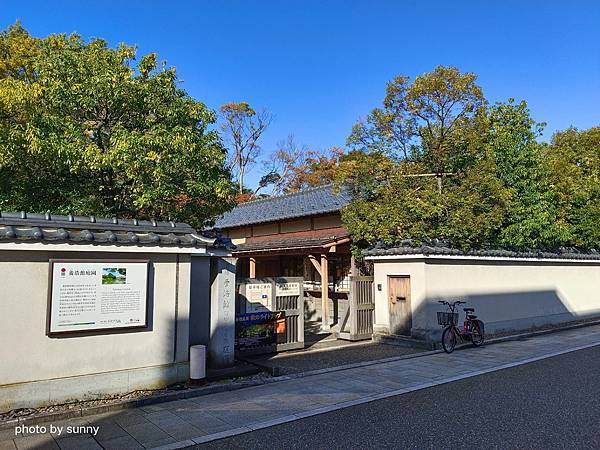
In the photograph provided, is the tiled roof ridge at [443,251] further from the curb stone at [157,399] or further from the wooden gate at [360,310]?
the curb stone at [157,399]

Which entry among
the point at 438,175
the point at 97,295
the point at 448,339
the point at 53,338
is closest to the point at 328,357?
the point at 448,339

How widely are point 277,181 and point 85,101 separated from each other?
26.5 meters

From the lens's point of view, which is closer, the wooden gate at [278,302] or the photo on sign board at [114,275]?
the photo on sign board at [114,275]

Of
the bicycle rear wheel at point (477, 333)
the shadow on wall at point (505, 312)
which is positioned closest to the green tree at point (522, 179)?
the shadow on wall at point (505, 312)

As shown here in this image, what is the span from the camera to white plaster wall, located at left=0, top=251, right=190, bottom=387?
571 centimetres

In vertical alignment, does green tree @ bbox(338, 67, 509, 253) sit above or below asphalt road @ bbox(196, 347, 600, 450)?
above

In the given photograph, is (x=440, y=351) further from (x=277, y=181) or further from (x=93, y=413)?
A: (x=277, y=181)

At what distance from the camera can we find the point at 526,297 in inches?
578

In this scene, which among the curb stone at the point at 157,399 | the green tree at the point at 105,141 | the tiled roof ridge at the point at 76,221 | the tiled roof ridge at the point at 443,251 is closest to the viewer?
the curb stone at the point at 157,399

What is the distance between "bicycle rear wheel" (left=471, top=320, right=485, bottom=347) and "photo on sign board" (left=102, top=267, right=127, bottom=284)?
9.09 metres

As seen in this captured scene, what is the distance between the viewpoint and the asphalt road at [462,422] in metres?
4.96

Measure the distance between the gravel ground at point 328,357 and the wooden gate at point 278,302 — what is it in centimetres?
33

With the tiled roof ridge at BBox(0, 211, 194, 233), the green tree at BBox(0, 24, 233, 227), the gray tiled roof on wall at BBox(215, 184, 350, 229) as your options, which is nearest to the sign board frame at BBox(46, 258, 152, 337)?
the tiled roof ridge at BBox(0, 211, 194, 233)

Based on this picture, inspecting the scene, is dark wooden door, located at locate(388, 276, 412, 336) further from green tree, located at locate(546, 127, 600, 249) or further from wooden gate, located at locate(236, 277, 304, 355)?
green tree, located at locate(546, 127, 600, 249)
